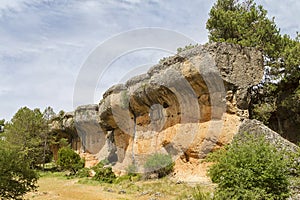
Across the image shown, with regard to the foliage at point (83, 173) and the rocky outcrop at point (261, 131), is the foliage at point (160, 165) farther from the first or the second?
the foliage at point (83, 173)

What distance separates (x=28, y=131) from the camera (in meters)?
30.1

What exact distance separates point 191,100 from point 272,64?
574 centimetres

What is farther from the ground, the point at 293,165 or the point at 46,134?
the point at 46,134

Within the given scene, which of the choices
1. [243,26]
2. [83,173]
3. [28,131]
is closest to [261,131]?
[243,26]

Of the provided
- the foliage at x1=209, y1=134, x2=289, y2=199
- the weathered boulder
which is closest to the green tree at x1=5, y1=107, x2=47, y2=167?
the weathered boulder

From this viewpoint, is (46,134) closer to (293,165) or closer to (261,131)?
(261,131)

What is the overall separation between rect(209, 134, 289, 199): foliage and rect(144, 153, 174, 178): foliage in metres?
9.95

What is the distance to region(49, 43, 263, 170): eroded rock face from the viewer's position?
16.1m

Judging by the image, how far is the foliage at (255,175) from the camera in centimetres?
764

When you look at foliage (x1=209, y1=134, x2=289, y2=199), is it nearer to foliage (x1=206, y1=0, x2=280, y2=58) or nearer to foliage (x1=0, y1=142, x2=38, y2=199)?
foliage (x1=0, y1=142, x2=38, y2=199)

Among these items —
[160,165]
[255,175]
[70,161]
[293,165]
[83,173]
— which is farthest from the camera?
[70,161]

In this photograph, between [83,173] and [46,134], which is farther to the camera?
[46,134]

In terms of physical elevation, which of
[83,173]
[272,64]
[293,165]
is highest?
[272,64]

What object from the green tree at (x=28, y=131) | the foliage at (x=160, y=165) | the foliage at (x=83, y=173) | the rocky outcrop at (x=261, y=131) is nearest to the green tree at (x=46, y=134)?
the green tree at (x=28, y=131)
